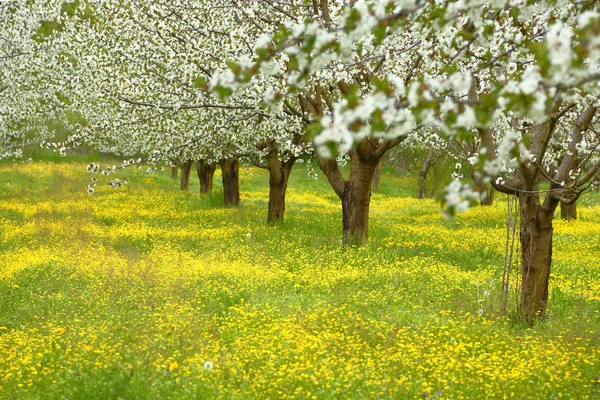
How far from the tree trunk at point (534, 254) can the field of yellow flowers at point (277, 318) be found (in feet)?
1.39

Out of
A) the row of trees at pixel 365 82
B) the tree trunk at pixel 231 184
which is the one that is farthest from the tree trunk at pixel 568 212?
the tree trunk at pixel 231 184

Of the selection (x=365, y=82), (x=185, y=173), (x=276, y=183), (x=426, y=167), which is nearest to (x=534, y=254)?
(x=365, y=82)

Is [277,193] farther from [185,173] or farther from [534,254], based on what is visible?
[185,173]

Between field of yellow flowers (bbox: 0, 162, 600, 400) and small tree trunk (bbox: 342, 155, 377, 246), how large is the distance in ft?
2.00

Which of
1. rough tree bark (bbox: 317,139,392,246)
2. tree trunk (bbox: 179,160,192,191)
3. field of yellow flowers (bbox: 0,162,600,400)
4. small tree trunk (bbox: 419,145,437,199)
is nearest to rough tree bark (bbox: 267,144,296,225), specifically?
field of yellow flowers (bbox: 0,162,600,400)

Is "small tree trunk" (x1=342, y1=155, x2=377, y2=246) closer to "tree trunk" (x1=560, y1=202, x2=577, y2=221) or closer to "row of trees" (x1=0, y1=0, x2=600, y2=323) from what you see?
"row of trees" (x1=0, y1=0, x2=600, y2=323)

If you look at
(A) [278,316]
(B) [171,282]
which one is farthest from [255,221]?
(A) [278,316]

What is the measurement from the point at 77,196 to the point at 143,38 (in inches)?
680

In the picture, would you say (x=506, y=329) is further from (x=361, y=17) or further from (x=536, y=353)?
(x=361, y=17)

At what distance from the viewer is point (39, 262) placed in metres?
15.1

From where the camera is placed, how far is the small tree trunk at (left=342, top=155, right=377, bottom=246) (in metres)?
18.1

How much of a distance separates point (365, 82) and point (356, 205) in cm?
401

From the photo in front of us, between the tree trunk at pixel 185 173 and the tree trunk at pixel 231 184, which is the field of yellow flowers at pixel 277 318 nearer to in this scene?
the tree trunk at pixel 231 184

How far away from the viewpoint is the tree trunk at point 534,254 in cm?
1105
